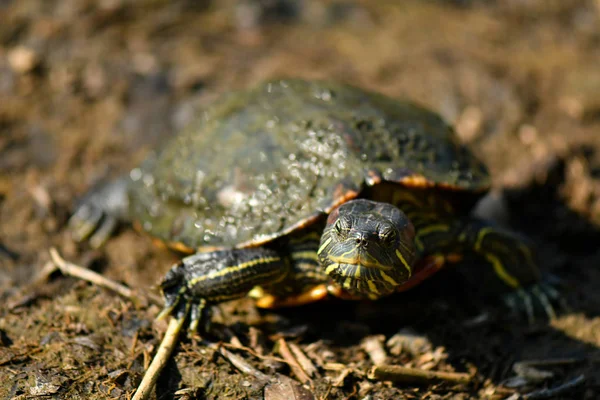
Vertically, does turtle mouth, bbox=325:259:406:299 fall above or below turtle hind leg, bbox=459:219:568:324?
above

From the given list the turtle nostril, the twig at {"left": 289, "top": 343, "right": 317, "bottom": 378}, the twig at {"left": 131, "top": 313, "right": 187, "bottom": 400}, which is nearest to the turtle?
the turtle nostril

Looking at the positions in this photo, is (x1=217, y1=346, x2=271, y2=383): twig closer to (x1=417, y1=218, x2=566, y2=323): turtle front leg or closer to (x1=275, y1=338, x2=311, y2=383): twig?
(x1=275, y1=338, x2=311, y2=383): twig

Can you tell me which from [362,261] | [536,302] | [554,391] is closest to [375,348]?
[362,261]

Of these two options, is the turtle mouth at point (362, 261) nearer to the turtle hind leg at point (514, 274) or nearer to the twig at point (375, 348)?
the twig at point (375, 348)

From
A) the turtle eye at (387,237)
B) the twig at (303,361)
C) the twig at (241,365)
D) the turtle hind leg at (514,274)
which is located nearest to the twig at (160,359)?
the twig at (241,365)

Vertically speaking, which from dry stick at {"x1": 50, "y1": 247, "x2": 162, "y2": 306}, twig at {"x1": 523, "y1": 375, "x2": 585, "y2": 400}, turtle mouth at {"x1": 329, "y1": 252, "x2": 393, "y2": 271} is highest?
turtle mouth at {"x1": 329, "y1": 252, "x2": 393, "y2": 271}
